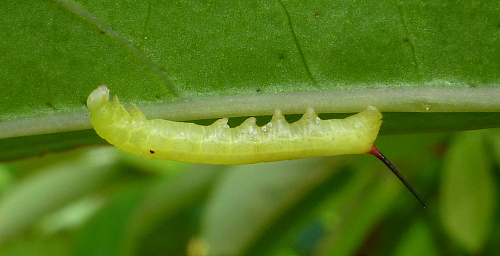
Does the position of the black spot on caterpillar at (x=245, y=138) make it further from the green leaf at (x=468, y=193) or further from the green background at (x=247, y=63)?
the green leaf at (x=468, y=193)

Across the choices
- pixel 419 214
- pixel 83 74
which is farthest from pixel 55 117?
pixel 419 214

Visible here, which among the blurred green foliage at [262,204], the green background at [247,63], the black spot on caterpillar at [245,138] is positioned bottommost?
the blurred green foliage at [262,204]

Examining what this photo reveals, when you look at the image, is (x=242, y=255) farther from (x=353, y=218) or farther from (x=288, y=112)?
(x=288, y=112)

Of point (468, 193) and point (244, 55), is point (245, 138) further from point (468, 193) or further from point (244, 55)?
point (468, 193)

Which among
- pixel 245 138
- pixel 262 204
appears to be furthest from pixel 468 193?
pixel 245 138

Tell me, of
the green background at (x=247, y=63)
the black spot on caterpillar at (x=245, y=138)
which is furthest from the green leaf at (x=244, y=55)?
the black spot on caterpillar at (x=245, y=138)

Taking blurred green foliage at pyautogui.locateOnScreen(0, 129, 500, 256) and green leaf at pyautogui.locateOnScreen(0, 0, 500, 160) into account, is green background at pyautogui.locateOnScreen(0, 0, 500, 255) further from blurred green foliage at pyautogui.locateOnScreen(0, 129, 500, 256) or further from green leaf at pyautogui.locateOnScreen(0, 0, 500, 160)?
blurred green foliage at pyautogui.locateOnScreen(0, 129, 500, 256)
